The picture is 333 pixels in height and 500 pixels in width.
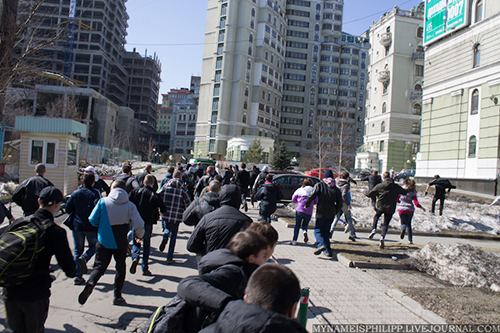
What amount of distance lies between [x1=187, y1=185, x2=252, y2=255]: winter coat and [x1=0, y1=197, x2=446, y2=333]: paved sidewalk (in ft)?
4.55

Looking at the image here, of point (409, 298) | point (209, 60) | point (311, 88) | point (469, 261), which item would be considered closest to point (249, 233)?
point (409, 298)

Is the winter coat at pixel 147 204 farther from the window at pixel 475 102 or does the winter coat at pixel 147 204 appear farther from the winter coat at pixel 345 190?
the window at pixel 475 102

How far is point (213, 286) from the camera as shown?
2.13 metres

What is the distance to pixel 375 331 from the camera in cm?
428

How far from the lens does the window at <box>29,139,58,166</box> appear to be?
14.3 metres

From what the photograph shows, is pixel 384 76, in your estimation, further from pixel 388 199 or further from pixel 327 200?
pixel 327 200

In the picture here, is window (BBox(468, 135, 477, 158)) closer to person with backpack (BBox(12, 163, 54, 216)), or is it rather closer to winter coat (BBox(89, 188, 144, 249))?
winter coat (BBox(89, 188, 144, 249))

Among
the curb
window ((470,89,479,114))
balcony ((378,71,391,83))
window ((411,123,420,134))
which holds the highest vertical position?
balcony ((378,71,391,83))

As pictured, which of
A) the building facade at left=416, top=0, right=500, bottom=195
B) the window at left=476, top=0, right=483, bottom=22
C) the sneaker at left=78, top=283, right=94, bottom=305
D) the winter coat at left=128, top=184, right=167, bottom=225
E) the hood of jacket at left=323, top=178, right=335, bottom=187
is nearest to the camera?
the sneaker at left=78, top=283, right=94, bottom=305

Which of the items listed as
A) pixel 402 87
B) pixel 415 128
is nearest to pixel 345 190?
pixel 402 87

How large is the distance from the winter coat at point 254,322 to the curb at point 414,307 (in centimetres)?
389

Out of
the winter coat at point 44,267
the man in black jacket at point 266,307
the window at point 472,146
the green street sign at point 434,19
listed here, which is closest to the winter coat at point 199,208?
the winter coat at point 44,267

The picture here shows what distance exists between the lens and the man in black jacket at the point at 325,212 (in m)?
7.77

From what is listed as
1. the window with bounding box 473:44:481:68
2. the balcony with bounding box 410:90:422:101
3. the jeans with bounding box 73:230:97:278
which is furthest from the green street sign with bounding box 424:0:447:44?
the jeans with bounding box 73:230:97:278
